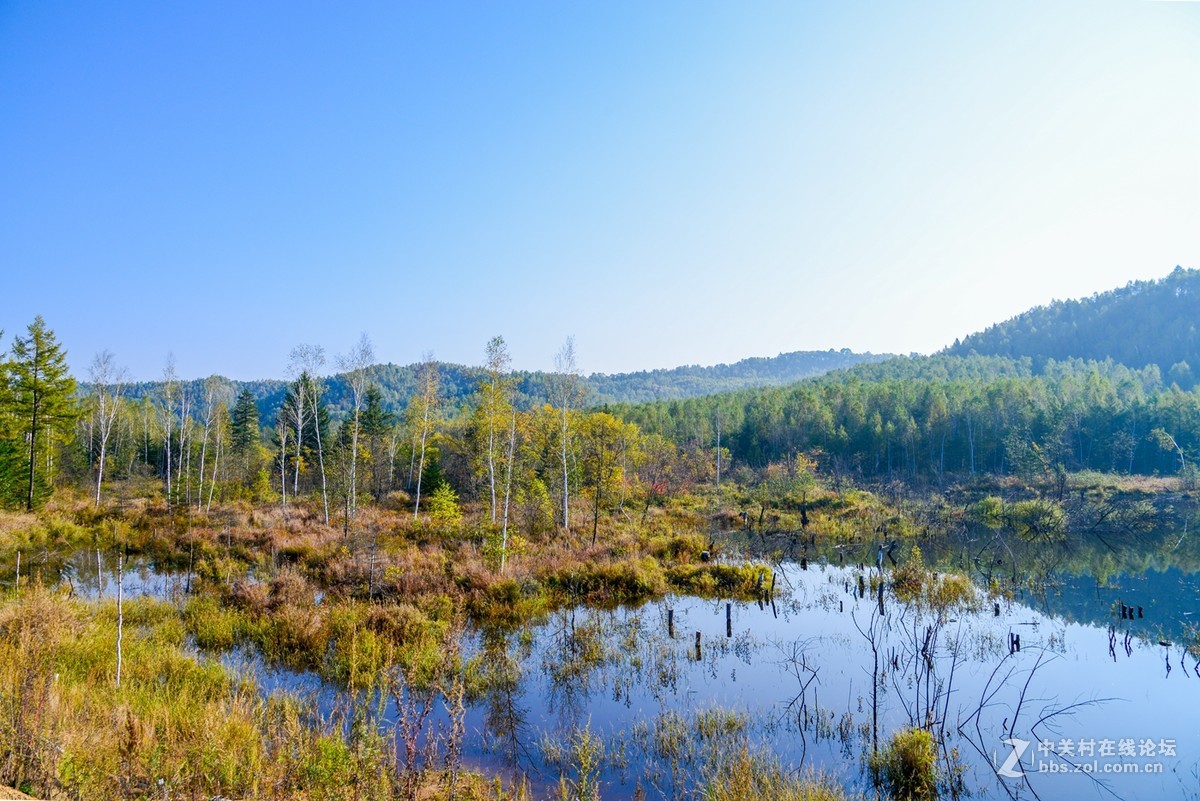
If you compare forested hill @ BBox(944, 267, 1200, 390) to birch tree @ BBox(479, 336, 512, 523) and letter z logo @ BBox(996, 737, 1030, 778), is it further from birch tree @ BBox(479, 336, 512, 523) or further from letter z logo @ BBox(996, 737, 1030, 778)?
letter z logo @ BBox(996, 737, 1030, 778)

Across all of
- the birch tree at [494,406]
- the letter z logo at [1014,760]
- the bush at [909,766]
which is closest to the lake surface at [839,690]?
the letter z logo at [1014,760]

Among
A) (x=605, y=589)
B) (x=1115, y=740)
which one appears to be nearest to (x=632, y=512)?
(x=605, y=589)

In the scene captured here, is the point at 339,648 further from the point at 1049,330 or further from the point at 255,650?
the point at 1049,330

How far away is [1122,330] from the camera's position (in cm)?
14075

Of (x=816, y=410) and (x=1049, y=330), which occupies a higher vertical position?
(x=1049, y=330)

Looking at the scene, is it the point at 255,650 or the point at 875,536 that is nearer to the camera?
the point at 255,650

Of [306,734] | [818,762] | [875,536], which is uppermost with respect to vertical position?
[306,734]

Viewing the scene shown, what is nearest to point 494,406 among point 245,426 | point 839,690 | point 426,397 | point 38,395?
point 426,397

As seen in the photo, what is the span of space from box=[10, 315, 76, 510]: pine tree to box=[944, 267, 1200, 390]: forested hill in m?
156

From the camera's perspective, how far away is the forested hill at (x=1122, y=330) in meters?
128

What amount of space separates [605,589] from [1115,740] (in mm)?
11507

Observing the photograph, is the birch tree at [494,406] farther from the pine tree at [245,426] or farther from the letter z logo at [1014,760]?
the pine tree at [245,426]

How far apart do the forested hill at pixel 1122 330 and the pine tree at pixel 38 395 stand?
15595cm

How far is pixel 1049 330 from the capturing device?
6156 inches
